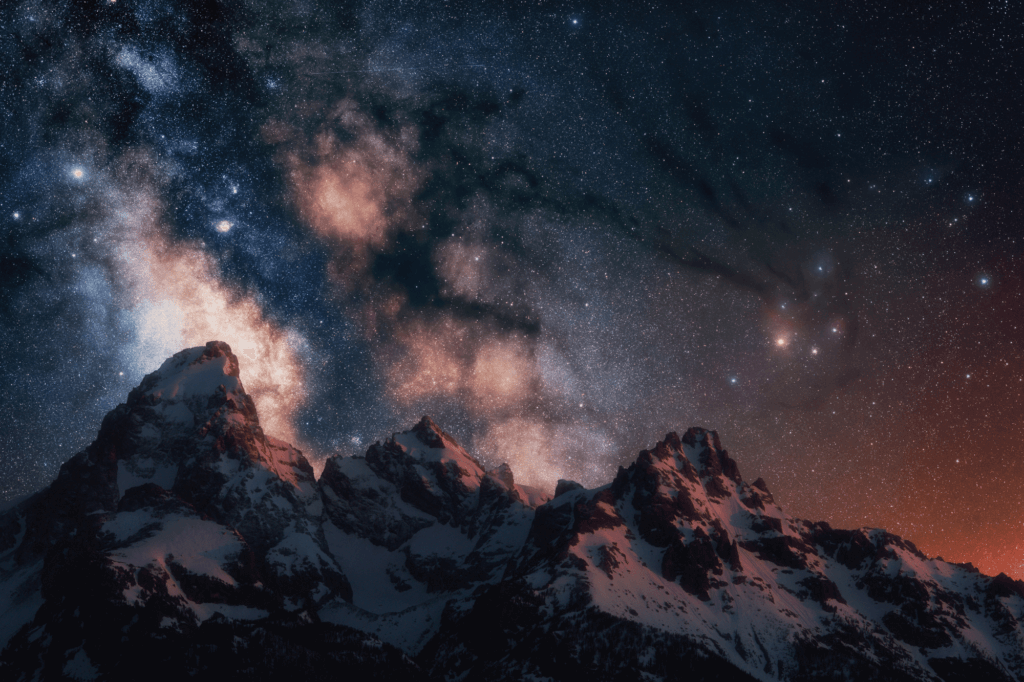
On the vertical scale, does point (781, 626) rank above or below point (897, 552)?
below

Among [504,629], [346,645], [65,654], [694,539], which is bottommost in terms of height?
[65,654]

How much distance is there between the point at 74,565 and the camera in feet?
467

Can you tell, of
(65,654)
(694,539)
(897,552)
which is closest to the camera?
(65,654)

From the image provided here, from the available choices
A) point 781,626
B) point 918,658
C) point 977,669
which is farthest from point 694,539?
point 977,669

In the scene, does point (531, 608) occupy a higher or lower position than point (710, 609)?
lower

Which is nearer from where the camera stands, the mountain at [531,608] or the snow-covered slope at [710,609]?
the mountain at [531,608]

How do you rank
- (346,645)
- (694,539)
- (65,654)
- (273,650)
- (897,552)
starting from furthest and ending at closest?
(897,552) → (694,539) → (346,645) → (273,650) → (65,654)

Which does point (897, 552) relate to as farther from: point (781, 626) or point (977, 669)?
point (781, 626)

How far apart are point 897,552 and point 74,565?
245 meters

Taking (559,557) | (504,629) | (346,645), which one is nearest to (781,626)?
(559,557)

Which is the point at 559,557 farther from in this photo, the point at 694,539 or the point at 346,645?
the point at 346,645

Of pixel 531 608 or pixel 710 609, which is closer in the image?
pixel 531 608

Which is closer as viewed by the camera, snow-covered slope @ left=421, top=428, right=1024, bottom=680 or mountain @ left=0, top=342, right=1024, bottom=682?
mountain @ left=0, top=342, right=1024, bottom=682

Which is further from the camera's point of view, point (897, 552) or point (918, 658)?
Answer: point (897, 552)
